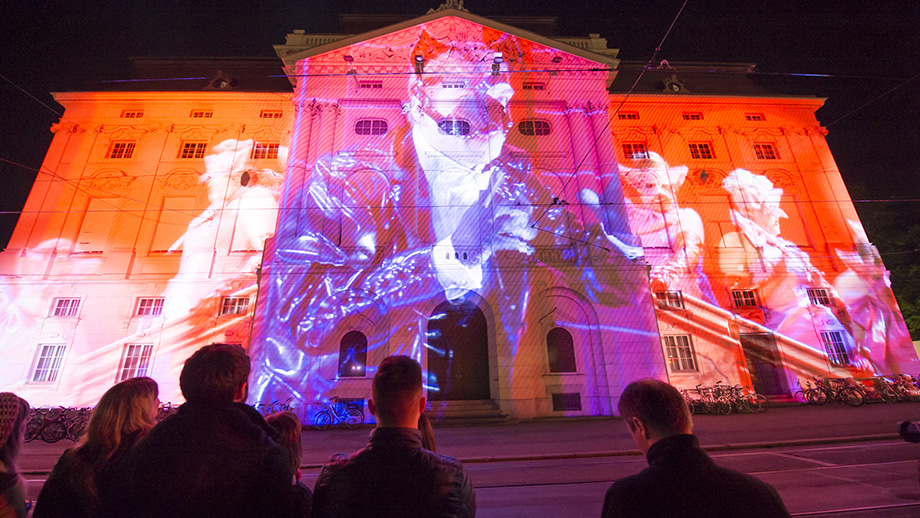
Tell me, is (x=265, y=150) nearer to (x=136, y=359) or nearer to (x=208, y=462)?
(x=136, y=359)

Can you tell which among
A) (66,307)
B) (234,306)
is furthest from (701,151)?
(66,307)

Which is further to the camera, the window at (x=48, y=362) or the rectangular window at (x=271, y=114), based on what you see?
the rectangular window at (x=271, y=114)

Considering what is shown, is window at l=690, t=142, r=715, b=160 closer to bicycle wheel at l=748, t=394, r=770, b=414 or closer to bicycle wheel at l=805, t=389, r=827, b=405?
bicycle wheel at l=805, t=389, r=827, b=405

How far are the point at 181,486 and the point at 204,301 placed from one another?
19.7m

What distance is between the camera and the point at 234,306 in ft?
59.9

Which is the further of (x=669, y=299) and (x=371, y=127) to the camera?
(x=371, y=127)

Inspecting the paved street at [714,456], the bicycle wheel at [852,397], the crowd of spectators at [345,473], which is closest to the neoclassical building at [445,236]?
the bicycle wheel at [852,397]

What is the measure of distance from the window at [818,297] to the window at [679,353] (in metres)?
6.88

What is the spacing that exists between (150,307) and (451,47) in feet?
Result: 64.1

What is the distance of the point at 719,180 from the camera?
846 inches

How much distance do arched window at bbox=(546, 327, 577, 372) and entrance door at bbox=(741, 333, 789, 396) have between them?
928cm

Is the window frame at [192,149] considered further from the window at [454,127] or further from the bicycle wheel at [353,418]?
the bicycle wheel at [353,418]

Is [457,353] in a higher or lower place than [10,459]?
higher

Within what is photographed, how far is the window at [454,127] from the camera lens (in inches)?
757
